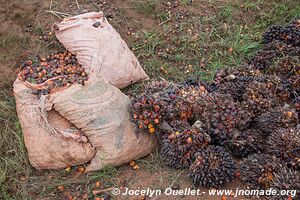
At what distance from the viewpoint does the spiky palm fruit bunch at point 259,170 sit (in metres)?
2.86

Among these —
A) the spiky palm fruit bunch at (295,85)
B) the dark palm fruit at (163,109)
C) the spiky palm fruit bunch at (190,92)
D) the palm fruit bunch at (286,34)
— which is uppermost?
the palm fruit bunch at (286,34)

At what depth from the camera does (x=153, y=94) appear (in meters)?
3.39

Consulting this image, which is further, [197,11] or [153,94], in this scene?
[197,11]

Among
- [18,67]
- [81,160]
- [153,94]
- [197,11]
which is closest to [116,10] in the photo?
[197,11]

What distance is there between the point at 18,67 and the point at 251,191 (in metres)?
2.41

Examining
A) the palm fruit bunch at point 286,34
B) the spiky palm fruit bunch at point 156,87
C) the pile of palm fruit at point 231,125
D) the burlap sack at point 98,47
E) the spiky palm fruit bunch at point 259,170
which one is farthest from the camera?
the palm fruit bunch at point 286,34

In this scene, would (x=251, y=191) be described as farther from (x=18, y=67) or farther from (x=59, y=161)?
(x=18, y=67)

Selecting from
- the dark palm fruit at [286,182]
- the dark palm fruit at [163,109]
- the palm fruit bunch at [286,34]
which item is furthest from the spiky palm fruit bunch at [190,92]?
the palm fruit bunch at [286,34]

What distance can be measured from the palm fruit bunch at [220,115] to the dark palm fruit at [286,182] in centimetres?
53

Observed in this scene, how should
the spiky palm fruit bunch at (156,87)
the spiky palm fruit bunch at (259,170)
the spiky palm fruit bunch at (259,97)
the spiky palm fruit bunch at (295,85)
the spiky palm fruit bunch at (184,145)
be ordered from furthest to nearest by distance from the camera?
the spiky palm fruit bunch at (295,85), the spiky palm fruit bunch at (156,87), the spiky palm fruit bunch at (259,97), the spiky palm fruit bunch at (184,145), the spiky palm fruit bunch at (259,170)

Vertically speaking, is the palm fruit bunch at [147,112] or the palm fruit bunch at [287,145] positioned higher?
the palm fruit bunch at [287,145]

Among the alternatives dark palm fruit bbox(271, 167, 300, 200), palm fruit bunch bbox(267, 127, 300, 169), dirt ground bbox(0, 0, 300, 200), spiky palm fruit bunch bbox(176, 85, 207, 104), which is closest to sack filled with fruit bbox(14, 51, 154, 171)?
dirt ground bbox(0, 0, 300, 200)

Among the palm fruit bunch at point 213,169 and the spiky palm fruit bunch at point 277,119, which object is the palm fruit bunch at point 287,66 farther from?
the palm fruit bunch at point 213,169

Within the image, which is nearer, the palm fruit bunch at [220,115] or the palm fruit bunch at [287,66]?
the palm fruit bunch at [220,115]
